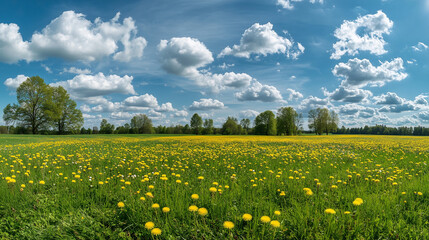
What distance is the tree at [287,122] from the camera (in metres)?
69.3

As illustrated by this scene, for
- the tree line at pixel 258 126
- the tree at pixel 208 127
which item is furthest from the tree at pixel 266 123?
the tree at pixel 208 127

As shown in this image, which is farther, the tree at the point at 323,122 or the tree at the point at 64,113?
the tree at the point at 323,122

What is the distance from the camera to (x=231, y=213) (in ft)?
9.47

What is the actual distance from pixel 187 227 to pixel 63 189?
2.95 m

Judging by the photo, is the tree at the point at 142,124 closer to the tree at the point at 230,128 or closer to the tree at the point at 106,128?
the tree at the point at 106,128

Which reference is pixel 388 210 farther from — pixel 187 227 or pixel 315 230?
pixel 187 227

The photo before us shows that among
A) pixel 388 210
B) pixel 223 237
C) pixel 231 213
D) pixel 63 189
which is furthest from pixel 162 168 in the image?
pixel 388 210

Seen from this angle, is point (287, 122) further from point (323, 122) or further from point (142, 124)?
point (142, 124)

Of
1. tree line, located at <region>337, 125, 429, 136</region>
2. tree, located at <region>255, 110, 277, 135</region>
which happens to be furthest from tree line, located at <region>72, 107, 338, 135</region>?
tree line, located at <region>337, 125, 429, 136</region>

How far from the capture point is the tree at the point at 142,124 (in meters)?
82.5

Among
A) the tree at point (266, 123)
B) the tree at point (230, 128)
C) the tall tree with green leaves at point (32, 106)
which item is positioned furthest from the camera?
the tree at point (230, 128)

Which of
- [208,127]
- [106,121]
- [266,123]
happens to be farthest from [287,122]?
[106,121]

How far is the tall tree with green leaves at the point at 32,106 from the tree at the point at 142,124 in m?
37.1

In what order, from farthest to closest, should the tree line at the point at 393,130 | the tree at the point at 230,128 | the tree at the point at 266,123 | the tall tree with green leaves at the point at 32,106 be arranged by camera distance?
the tree line at the point at 393,130 → the tree at the point at 230,128 → the tree at the point at 266,123 → the tall tree with green leaves at the point at 32,106
